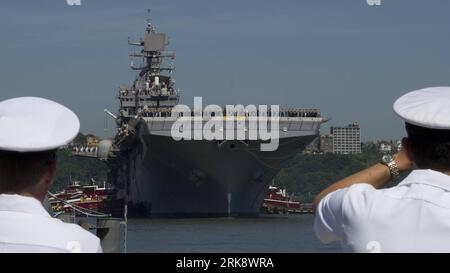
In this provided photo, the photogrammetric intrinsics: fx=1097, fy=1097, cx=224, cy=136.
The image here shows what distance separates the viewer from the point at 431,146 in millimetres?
2969

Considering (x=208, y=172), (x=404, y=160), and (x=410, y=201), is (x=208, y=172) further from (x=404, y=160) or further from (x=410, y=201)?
(x=410, y=201)

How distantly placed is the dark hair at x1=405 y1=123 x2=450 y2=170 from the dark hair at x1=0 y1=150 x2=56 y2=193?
3.21 ft

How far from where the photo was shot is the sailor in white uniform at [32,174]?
267cm

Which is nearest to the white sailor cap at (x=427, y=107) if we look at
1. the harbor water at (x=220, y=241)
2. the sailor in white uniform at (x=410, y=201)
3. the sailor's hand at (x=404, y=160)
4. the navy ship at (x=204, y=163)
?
the sailor in white uniform at (x=410, y=201)

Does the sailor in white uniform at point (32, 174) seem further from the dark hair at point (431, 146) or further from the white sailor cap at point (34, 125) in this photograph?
the dark hair at point (431, 146)

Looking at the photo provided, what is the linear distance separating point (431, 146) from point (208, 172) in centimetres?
4936

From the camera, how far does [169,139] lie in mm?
49938

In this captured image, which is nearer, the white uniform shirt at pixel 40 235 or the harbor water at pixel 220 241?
the white uniform shirt at pixel 40 235

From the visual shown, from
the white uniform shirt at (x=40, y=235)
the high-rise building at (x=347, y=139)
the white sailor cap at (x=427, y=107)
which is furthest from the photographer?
the high-rise building at (x=347, y=139)

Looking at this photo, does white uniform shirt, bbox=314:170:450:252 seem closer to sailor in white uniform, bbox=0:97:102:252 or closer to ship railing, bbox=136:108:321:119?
sailor in white uniform, bbox=0:97:102:252

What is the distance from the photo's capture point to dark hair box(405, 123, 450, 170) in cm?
295

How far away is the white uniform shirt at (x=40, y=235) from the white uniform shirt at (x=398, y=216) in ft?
2.23

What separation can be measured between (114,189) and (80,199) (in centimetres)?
258

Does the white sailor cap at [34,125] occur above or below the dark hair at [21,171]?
above
